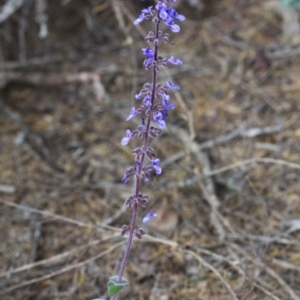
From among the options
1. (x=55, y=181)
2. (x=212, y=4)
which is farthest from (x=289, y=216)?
(x=212, y=4)

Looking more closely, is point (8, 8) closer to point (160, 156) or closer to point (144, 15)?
point (160, 156)

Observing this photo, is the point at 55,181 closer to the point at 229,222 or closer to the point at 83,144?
the point at 83,144

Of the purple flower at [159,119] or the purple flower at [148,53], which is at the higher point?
the purple flower at [148,53]

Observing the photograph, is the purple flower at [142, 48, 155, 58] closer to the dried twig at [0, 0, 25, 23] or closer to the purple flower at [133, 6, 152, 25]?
the purple flower at [133, 6, 152, 25]

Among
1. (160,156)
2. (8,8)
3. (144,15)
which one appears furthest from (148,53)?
(8,8)

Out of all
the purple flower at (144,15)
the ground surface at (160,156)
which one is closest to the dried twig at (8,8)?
the ground surface at (160,156)

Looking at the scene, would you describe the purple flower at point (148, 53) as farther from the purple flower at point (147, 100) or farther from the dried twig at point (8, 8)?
the dried twig at point (8, 8)

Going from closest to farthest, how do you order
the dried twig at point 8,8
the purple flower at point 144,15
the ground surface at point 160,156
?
1. the purple flower at point 144,15
2. the ground surface at point 160,156
3. the dried twig at point 8,8

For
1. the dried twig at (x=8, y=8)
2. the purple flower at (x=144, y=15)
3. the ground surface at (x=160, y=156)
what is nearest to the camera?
the purple flower at (x=144, y=15)
